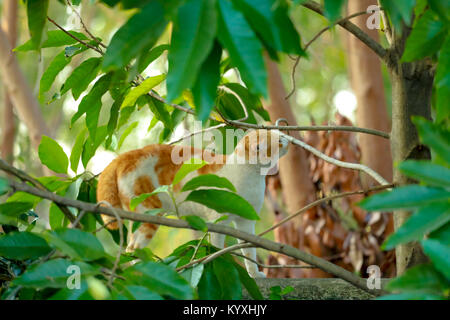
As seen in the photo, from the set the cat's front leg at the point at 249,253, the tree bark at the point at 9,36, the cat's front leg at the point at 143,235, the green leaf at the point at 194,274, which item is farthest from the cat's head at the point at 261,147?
the tree bark at the point at 9,36

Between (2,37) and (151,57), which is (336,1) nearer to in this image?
(151,57)

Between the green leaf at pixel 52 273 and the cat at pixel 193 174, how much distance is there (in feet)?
2.00

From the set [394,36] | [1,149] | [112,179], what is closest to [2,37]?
[1,149]

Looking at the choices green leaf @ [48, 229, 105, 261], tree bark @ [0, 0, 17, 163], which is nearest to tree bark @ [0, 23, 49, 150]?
tree bark @ [0, 0, 17, 163]

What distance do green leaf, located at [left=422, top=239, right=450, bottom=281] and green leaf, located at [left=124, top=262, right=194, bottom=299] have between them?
0.79 ft

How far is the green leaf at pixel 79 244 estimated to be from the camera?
1.96 ft

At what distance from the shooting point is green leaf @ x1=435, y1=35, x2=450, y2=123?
1.82 feet

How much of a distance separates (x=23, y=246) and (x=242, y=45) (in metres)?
0.35

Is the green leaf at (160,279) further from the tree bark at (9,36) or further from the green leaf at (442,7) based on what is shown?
the tree bark at (9,36)

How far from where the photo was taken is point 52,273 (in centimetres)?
59

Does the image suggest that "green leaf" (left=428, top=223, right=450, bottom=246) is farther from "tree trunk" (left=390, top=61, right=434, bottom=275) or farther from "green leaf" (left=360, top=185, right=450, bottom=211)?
"tree trunk" (left=390, top=61, right=434, bottom=275)

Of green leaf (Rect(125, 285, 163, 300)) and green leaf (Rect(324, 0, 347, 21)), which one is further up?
green leaf (Rect(324, 0, 347, 21))

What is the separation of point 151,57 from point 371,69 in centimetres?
147

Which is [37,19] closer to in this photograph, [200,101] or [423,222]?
[200,101]
